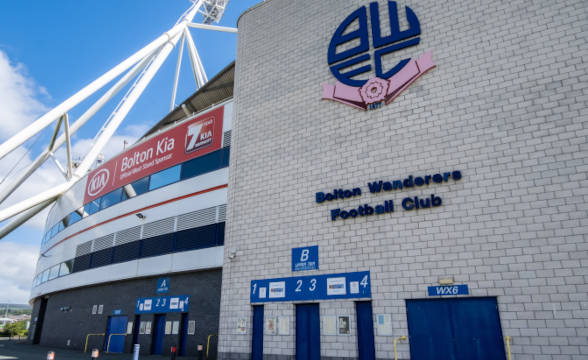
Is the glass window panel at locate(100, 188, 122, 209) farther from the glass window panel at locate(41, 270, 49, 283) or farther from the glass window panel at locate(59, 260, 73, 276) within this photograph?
the glass window panel at locate(41, 270, 49, 283)

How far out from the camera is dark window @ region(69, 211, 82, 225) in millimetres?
30736

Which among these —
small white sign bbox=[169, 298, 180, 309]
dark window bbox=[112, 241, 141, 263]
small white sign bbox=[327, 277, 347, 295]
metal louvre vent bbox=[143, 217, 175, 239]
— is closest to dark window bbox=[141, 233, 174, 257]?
metal louvre vent bbox=[143, 217, 175, 239]

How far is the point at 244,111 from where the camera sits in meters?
18.7

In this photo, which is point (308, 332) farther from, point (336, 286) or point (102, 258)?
point (102, 258)

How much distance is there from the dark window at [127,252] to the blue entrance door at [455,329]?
1747 centimetres

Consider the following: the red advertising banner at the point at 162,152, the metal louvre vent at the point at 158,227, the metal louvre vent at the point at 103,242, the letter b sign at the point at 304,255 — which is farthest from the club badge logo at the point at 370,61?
the metal louvre vent at the point at 103,242

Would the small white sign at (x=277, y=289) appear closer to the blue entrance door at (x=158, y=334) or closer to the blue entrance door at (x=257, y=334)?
the blue entrance door at (x=257, y=334)

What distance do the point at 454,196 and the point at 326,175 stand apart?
4806 millimetres

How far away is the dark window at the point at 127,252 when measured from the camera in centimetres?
2373

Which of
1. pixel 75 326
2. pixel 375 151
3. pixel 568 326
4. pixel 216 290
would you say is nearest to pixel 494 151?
pixel 375 151

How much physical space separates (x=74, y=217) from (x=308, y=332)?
25.6 meters

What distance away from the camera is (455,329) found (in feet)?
38.5

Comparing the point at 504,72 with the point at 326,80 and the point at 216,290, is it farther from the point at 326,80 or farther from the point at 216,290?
the point at 216,290

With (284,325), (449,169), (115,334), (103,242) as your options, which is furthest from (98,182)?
(449,169)
